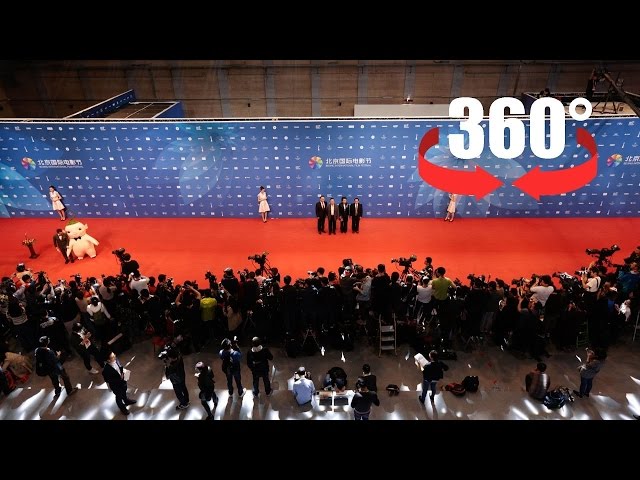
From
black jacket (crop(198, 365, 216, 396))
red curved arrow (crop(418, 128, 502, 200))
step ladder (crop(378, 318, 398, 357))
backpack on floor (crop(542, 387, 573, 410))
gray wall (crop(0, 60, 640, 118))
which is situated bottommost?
backpack on floor (crop(542, 387, 573, 410))

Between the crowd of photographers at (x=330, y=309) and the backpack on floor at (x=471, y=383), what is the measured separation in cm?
84

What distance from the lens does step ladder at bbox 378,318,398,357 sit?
7.46 m

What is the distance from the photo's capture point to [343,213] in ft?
38.7

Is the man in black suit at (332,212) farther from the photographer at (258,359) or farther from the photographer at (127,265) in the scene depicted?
the photographer at (258,359)

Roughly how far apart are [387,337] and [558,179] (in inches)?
315

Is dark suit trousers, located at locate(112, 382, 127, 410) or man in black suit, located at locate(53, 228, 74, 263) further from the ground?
man in black suit, located at locate(53, 228, 74, 263)

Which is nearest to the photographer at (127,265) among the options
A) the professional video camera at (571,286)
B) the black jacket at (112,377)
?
the black jacket at (112,377)

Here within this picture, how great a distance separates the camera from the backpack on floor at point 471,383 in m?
6.76

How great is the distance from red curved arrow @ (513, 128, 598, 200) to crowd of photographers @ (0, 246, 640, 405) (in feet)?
14.8

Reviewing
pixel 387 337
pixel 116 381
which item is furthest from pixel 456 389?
pixel 116 381

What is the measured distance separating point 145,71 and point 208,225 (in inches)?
347

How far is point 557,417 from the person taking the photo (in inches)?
250

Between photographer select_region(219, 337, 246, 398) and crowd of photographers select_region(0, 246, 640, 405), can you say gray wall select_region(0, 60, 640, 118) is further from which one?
photographer select_region(219, 337, 246, 398)

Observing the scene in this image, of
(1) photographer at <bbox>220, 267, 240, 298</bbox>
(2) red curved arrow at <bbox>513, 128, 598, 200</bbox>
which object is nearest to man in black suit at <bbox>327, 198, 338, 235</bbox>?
(1) photographer at <bbox>220, 267, 240, 298</bbox>
